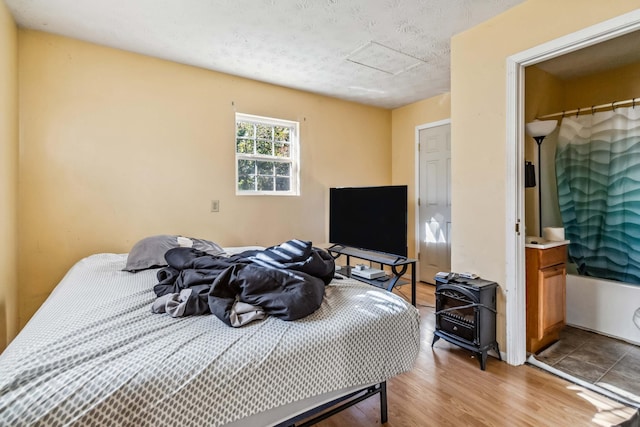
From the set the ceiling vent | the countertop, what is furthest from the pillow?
the countertop

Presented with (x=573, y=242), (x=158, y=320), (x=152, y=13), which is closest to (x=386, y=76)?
(x=152, y=13)

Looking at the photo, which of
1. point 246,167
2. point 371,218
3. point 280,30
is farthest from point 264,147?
point 371,218

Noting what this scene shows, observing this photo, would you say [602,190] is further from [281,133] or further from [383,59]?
[281,133]

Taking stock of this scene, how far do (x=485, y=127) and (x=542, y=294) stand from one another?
130 cm

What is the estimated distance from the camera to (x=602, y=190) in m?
2.84

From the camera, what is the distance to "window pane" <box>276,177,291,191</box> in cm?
369

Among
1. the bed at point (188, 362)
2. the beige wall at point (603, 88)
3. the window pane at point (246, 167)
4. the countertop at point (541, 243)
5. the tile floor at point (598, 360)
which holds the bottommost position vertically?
the tile floor at point (598, 360)

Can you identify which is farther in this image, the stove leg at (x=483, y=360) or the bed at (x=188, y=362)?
the stove leg at (x=483, y=360)

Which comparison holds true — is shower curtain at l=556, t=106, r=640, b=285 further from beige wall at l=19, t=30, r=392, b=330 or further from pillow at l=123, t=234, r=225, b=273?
pillow at l=123, t=234, r=225, b=273

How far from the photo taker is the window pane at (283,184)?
369cm

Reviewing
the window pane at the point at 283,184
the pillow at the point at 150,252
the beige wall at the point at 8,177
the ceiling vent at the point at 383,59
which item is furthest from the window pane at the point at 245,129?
the beige wall at the point at 8,177

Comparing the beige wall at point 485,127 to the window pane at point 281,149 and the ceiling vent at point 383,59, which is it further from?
the window pane at point 281,149

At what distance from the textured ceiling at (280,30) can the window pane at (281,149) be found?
0.75 meters

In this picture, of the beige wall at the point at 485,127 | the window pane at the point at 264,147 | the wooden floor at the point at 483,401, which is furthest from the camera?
the window pane at the point at 264,147
